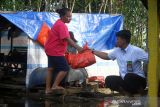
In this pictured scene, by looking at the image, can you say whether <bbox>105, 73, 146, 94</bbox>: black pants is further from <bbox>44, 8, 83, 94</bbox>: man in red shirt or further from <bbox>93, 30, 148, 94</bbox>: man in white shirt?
<bbox>44, 8, 83, 94</bbox>: man in red shirt

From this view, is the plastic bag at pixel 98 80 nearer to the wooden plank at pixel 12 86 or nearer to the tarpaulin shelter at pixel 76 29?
the tarpaulin shelter at pixel 76 29

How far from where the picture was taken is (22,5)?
1962cm

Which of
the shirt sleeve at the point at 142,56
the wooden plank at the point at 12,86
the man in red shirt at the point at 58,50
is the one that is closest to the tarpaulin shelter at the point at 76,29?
the wooden plank at the point at 12,86

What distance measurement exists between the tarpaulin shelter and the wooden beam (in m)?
→ 4.60

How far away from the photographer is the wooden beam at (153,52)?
7.11 m

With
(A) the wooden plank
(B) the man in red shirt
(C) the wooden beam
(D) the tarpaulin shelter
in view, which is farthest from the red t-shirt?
(C) the wooden beam

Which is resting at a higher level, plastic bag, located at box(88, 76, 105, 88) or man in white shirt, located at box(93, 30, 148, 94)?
man in white shirt, located at box(93, 30, 148, 94)

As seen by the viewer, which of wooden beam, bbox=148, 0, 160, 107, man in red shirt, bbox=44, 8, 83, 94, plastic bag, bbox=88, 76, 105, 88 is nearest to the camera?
wooden beam, bbox=148, 0, 160, 107

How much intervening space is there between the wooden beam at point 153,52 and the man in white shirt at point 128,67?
57cm

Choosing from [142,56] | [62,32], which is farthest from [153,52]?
[62,32]

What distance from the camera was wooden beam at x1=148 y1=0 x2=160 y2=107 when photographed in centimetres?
711

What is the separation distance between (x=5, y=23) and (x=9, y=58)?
1088mm

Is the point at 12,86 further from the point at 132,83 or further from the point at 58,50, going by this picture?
the point at 132,83

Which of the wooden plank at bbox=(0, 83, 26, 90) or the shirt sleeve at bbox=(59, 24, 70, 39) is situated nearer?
the shirt sleeve at bbox=(59, 24, 70, 39)
